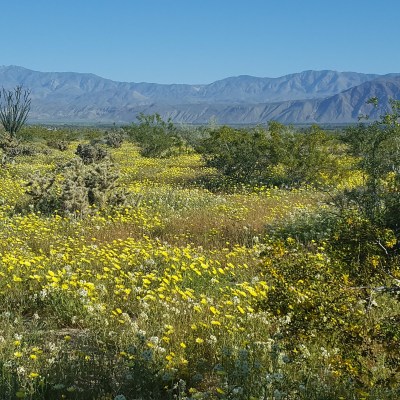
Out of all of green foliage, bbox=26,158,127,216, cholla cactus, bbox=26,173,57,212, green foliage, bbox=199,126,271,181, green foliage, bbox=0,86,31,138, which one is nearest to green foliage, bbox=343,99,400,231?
green foliage, bbox=26,158,127,216

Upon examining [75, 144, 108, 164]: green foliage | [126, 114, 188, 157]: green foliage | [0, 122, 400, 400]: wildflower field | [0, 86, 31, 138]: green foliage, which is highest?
[0, 86, 31, 138]: green foliage

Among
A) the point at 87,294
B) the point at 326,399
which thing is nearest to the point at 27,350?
the point at 87,294

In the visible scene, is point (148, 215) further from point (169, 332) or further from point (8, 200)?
point (169, 332)

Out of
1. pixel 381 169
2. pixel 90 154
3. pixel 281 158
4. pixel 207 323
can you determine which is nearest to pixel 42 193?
pixel 381 169

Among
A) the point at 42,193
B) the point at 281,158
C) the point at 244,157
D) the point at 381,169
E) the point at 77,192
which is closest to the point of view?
the point at 381,169

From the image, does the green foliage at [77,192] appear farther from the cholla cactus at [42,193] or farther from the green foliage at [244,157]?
the green foliage at [244,157]

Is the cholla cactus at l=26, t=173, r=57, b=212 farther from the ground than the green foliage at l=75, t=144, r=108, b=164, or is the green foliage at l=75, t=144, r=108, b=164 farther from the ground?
the green foliage at l=75, t=144, r=108, b=164

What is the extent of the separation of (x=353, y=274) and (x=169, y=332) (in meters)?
1.80

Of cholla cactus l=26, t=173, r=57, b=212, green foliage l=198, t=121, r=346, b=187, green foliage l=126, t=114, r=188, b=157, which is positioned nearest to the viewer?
cholla cactus l=26, t=173, r=57, b=212

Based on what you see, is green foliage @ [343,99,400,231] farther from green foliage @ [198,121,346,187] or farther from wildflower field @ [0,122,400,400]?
green foliage @ [198,121,346,187]

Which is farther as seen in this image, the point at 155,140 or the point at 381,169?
the point at 155,140

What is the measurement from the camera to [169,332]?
15.3ft

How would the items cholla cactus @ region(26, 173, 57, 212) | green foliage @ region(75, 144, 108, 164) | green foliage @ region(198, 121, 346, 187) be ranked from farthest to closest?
green foliage @ region(75, 144, 108, 164), green foliage @ region(198, 121, 346, 187), cholla cactus @ region(26, 173, 57, 212)

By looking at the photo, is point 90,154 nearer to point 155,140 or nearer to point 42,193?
point 155,140
